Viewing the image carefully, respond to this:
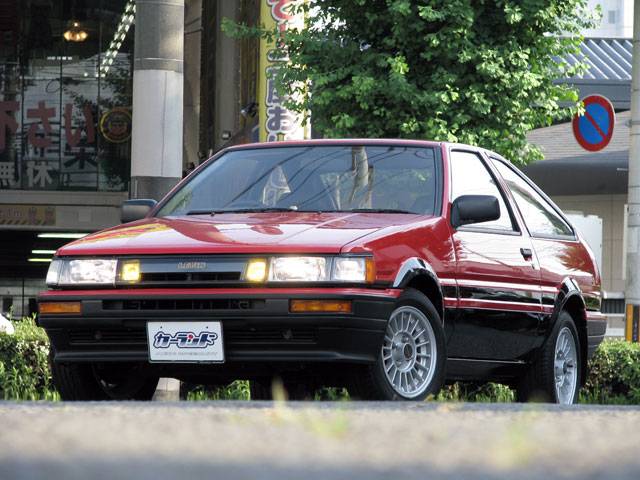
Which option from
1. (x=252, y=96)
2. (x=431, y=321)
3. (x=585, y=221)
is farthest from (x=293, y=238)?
(x=252, y=96)

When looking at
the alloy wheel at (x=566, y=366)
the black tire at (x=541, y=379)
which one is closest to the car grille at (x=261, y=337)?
the black tire at (x=541, y=379)

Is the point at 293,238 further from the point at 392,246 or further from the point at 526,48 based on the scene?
the point at 526,48

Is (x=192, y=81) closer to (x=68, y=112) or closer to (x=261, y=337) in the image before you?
(x=68, y=112)

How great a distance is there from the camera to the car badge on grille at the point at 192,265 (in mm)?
6887

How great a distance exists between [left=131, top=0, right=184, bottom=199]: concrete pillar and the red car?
326 cm

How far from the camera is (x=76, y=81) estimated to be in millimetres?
51781

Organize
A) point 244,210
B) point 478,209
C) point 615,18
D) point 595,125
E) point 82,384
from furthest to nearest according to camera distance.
A: point 615,18
point 595,125
point 244,210
point 478,209
point 82,384

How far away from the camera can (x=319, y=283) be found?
6.72m

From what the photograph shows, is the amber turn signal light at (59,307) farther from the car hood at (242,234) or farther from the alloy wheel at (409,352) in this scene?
the alloy wheel at (409,352)

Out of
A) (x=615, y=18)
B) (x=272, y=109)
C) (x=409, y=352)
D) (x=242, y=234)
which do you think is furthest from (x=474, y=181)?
(x=615, y=18)

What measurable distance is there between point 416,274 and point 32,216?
1775 inches

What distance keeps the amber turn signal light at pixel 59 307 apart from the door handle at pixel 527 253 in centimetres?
264

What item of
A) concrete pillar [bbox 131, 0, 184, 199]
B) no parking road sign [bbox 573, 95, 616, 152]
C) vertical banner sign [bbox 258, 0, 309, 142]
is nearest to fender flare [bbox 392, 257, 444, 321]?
concrete pillar [bbox 131, 0, 184, 199]

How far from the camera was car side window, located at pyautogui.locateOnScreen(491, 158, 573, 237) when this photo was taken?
890 centimetres
